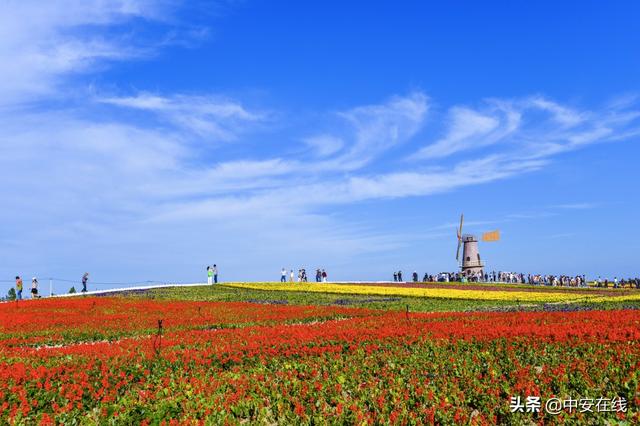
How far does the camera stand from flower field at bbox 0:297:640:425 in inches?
373

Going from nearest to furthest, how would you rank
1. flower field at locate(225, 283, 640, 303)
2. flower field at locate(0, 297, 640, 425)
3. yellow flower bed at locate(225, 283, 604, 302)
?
flower field at locate(0, 297, 640, 425) → flower field at locate(225, 283, 640, 303) → yellow flower bed at locate(225, 283, 604, 302)

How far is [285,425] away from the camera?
355 inches

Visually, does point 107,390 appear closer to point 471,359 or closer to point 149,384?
point 149,384

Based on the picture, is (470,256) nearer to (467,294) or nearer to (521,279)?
(521,279)

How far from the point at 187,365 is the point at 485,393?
7.21m

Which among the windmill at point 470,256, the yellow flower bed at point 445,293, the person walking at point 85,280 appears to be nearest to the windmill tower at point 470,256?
the windmill at point 470,256

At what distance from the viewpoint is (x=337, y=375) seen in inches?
469

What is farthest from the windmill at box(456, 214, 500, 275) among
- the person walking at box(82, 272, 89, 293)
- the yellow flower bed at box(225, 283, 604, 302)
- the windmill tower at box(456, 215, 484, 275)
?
the person walking at box(82, 272, 89, 293)

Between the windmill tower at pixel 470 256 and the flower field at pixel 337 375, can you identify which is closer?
the flower field at pixel 337 375

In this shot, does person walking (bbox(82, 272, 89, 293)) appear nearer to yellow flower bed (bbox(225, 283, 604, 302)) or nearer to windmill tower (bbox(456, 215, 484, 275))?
yellow flower bed (bbox(225, 283, 604, 302))

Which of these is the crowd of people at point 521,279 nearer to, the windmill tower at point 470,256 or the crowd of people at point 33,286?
the windmill tower at point 470,256

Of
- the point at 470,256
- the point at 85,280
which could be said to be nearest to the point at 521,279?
the point at 470,256

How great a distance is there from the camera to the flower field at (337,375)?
9477mm

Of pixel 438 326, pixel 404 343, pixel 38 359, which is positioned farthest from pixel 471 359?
pixel 38 359
